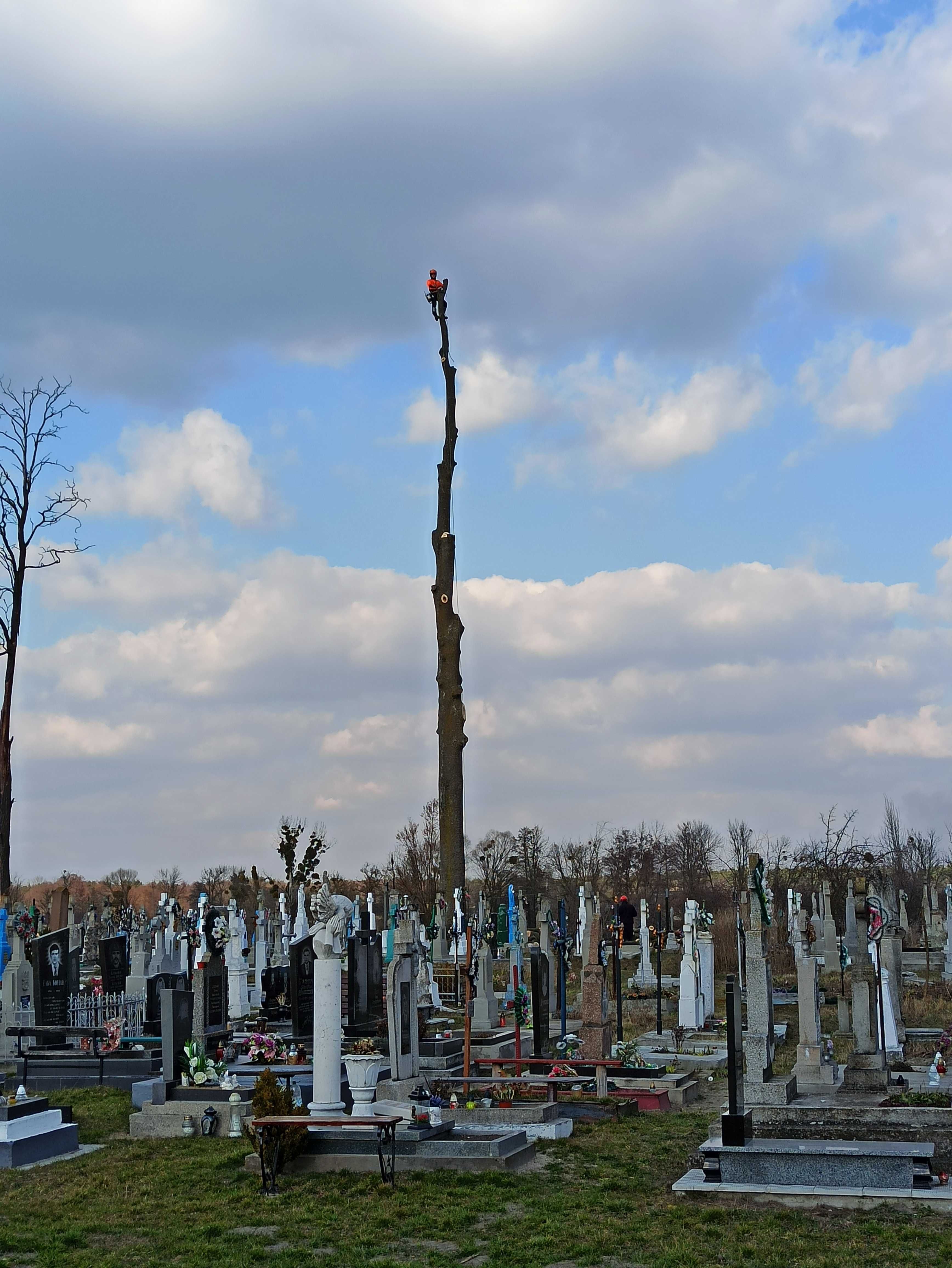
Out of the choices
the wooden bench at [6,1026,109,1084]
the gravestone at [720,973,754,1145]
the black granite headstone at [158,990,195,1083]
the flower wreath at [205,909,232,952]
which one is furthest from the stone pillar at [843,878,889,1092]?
the wooden bench at [6,1026,109,1084]

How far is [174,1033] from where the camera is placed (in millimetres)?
14367

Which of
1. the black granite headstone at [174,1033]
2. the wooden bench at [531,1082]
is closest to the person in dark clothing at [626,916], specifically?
the wooden bench at [531,1082]

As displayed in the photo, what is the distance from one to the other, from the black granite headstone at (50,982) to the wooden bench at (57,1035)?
29.4 inches

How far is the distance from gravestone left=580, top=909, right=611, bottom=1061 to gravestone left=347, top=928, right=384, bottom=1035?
12.9 ft

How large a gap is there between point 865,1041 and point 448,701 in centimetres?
1881

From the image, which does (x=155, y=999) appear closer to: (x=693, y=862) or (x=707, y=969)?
(x=707, y=969)

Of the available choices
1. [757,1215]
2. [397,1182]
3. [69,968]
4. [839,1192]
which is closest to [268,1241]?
[397,1182]

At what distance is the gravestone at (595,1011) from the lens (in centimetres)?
1700

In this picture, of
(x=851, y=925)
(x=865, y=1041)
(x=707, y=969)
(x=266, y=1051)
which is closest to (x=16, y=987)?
(x=266, y=1051)

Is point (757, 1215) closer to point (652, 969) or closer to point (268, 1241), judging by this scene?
point (268, 1241)

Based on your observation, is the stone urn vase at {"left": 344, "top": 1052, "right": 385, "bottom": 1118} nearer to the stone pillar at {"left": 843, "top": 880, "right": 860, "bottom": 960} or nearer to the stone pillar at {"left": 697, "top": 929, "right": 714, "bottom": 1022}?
the stone pillar at {"left": 697, "top": 929, "right": 714, "bottom": 1022}

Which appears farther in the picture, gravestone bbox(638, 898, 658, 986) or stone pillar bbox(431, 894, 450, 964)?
stone pillar bbox(431, 894, 450, 964)

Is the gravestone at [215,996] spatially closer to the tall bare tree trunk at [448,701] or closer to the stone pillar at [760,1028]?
the stone pillar at [760,1028]

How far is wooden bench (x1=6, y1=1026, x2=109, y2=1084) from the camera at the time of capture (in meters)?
17.8
